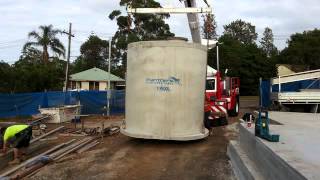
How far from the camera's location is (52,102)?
2972cm

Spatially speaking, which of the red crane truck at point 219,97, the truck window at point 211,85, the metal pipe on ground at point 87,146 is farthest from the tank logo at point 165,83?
the truck window at point 211,85

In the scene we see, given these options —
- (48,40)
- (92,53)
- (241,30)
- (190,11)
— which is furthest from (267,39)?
(190,11)

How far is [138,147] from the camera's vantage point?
49.0 feet

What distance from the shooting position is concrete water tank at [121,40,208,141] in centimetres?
1446

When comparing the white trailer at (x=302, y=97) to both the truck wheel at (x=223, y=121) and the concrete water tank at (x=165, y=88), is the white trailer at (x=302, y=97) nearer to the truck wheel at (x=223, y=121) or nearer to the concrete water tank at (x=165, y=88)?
the truck wheel at (x=223, y=121)

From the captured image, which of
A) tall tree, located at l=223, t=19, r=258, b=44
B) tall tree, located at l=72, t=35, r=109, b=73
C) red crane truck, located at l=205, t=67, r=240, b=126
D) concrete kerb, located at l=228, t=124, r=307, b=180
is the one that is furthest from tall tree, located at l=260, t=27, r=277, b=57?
concrete kerb, located at l=228, t=124, r=307, b=180

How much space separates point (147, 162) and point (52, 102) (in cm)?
1808

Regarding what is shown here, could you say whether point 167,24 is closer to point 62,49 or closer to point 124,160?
point 62,49

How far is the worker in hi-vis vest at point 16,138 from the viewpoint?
13.9 metres

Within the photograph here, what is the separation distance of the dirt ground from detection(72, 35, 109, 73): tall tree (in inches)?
3067

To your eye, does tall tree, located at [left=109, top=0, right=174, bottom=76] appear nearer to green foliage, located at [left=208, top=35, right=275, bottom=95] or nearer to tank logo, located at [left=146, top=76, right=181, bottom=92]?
green foliage, located at [left=208, top=35, right=275, bottom=95]

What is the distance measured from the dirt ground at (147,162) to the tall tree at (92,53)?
77.9m

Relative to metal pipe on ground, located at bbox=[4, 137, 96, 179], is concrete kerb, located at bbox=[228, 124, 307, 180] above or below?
above

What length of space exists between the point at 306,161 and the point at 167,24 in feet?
210
